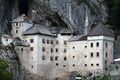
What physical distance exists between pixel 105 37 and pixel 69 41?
7858 mm

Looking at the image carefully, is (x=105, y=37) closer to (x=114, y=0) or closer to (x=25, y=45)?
(x=25, y=45)

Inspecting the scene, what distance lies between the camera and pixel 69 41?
105 meters

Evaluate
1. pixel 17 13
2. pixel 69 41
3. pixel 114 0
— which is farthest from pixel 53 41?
pixel 114 0

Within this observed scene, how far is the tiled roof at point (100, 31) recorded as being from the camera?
102m

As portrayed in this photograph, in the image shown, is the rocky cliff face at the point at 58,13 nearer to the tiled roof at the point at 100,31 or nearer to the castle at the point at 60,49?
the castle at the point at 60,49

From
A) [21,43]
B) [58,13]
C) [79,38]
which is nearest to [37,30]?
[21,43]

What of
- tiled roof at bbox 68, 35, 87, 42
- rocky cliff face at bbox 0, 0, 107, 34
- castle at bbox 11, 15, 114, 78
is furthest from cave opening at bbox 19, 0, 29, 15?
tiled roof at bbox 68, 35, 87, 42

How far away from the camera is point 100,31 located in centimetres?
10206

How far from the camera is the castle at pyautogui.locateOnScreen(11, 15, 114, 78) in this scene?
A: 331ft

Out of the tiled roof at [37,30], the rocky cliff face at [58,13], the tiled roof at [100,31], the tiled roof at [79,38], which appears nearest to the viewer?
the tiled roof at [100,31]

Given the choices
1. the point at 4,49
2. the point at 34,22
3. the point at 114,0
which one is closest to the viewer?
the point at 114,0

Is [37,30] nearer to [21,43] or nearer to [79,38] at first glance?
[21,43]

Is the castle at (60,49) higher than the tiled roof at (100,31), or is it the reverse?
the tiled roof at (100,31)

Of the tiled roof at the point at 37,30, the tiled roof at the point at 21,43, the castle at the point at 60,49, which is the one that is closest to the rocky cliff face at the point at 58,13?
the castle at the point at 60,49
